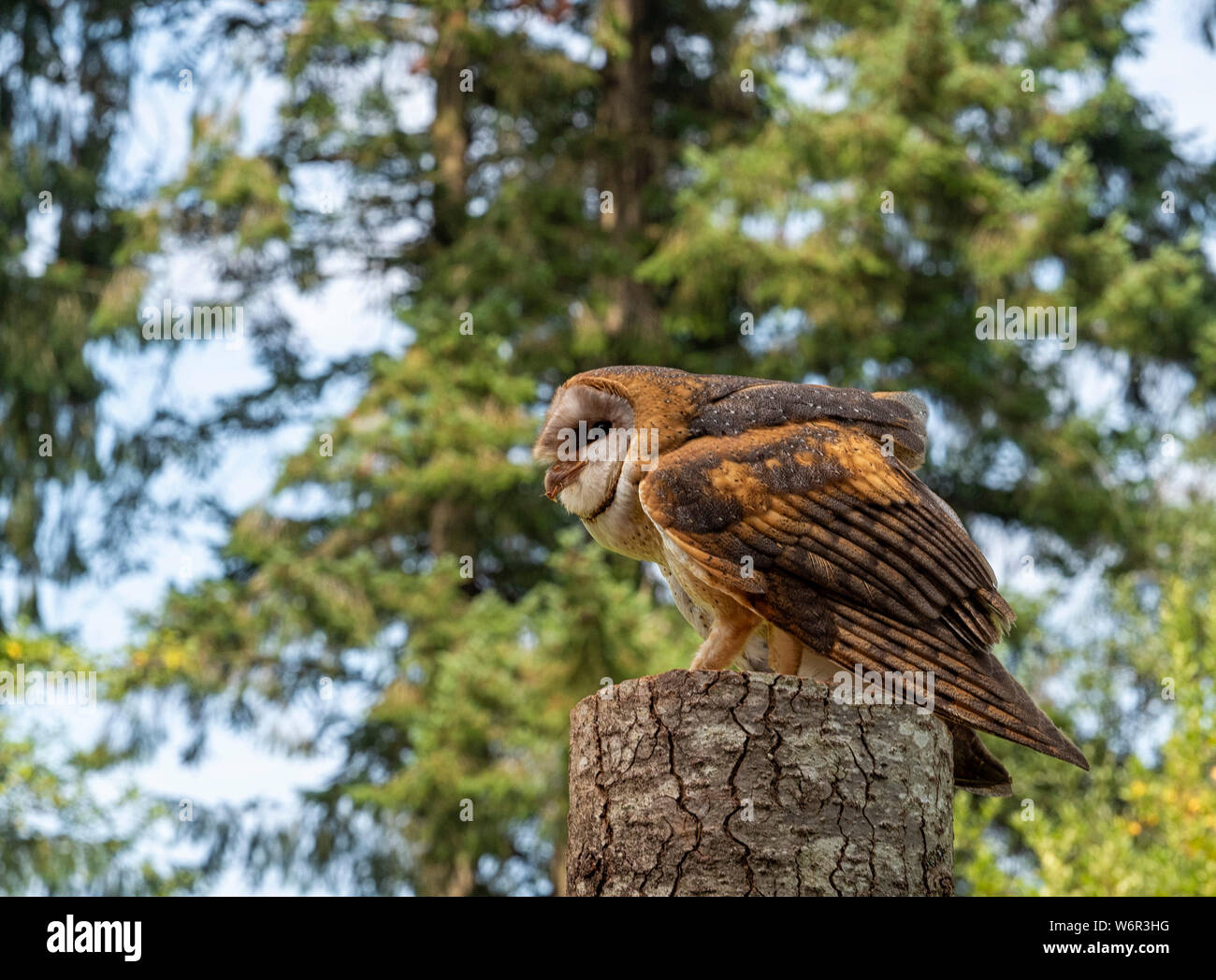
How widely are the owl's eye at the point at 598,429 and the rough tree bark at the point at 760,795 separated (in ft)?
2.42

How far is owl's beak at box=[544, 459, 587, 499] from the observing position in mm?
3398

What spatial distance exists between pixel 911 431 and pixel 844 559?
540 millimetres

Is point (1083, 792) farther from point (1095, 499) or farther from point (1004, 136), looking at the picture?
point (1004, 136)

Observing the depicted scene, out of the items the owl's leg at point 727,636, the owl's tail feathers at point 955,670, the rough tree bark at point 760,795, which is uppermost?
the owl's leg at point 727,636

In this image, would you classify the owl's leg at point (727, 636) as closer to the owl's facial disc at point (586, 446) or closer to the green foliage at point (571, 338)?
the owl's facial disc at point (586, 446)

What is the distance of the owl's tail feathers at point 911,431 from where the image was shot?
3.50m

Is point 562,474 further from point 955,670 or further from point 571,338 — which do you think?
point 571,338

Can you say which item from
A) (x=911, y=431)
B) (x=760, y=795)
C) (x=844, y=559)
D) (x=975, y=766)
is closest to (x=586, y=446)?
(x=844, y=559)

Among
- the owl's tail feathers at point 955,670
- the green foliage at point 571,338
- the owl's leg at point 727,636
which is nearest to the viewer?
the owl's tail feathers at point 955,670

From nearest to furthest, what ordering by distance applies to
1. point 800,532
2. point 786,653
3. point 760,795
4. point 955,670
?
1. point 760,795
2. point 955,670
3. point 800,532
4. point 786,653

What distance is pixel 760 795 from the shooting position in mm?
2758

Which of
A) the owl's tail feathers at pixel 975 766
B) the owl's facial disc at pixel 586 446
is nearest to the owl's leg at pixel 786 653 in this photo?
the owl's tail feathers at pixel 975 766

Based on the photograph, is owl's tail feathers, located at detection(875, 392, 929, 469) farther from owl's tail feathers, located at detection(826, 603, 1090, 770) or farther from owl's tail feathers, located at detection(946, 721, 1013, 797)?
owl's tail feathers, located at detection(946, 721, 1013, 797)

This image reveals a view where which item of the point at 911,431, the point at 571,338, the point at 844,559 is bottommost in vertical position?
the point at 844,559
